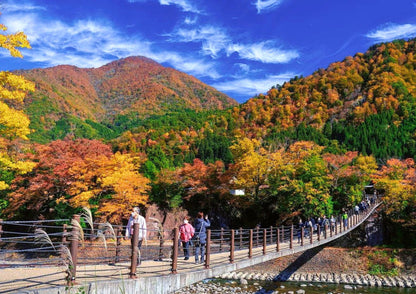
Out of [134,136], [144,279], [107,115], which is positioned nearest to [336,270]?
[144,279]

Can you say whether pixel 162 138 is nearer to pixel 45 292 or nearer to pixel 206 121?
pixel 206 121

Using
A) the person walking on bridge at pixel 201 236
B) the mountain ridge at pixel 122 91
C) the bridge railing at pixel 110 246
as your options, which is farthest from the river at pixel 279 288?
the mountain ridge at pixel 122 91

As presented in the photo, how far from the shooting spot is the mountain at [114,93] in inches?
3461

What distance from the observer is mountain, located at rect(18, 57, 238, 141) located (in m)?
87.9

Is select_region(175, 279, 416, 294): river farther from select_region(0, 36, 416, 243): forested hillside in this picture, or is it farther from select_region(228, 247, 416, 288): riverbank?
select_region(0, 36, 416, 243): forested hillside

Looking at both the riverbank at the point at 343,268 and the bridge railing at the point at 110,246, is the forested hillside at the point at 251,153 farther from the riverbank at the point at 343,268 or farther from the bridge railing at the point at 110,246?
the bridge railing at the point at 110,246

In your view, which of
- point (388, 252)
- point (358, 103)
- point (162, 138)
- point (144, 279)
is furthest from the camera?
point (358, 103)

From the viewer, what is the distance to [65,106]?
299 feet

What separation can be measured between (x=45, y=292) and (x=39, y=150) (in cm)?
2357

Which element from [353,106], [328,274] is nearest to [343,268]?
[328,274]

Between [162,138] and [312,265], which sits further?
[162,138]

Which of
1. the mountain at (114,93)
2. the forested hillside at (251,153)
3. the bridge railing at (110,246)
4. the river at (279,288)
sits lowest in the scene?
the river at (279,288)

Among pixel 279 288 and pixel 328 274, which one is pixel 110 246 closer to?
pixel 279 288

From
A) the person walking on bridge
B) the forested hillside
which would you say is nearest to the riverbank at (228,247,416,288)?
the forested hillside
